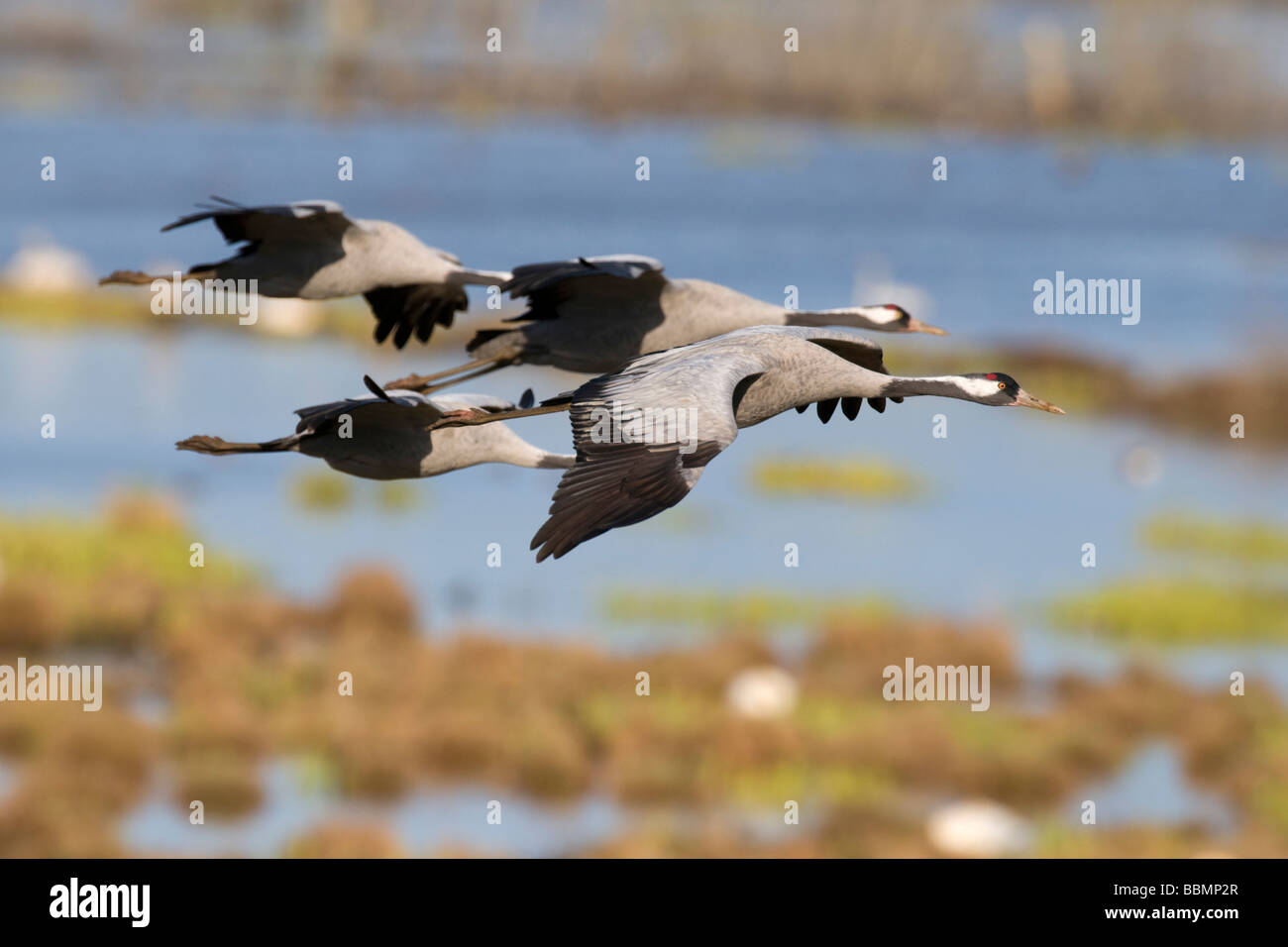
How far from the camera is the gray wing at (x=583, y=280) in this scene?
30.1 feet

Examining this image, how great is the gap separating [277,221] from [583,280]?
147cm

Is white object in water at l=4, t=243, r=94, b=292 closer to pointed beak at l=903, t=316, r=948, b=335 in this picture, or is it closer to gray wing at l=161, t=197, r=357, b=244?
gray wing at l=161, t=197, r=357, b=244

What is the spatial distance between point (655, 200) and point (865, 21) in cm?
4852

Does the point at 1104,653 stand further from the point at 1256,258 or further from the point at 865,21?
the point at 865,21

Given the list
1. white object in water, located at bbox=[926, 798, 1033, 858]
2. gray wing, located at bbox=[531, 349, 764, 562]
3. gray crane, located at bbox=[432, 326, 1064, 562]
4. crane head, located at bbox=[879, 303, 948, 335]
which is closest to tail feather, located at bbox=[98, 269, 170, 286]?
gray crane, located at bbox=[432, 326, 1064, 562]

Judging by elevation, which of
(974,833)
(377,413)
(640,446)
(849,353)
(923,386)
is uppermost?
(849,353)

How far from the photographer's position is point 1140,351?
269 ft

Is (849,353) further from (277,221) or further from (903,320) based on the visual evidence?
(277,221)

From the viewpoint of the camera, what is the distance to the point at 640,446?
7.33 meters

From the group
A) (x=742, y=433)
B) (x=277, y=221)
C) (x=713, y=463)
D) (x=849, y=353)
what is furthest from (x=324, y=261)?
(x=742, y=433)

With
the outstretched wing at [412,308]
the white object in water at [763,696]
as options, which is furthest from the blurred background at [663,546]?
the outstretched wing at [412,308]

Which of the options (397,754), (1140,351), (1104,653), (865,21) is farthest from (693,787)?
(865,21)

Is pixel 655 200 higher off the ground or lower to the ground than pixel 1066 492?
higher
